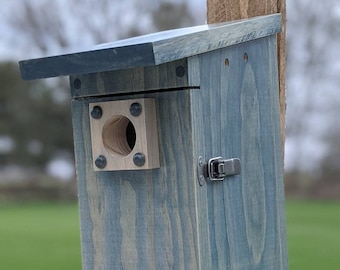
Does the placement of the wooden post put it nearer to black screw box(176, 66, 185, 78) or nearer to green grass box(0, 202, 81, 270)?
black screw box(176, 66, 185, 78)

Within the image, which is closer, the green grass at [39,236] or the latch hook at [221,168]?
the latch hook at [221,168]

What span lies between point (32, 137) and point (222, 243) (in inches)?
A: 765

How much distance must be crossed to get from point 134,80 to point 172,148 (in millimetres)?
201

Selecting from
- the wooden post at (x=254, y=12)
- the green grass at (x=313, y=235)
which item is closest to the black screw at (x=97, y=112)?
the wooden post at (x=254, y=12)

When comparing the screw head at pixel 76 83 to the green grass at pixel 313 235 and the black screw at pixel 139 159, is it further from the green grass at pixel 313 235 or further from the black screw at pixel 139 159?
the green grass at pixel 313 235

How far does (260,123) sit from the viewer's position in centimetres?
228

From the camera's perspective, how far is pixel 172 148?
2.01 metres

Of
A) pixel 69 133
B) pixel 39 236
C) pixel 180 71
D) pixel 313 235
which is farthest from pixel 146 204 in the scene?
pixel 69 133

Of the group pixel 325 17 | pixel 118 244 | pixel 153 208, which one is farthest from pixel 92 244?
pixel 325 17

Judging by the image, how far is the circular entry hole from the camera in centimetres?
209

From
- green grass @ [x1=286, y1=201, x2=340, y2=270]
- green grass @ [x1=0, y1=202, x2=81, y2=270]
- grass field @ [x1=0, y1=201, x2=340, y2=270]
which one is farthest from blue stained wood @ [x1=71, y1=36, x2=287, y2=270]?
Result: green grass @ [x1=0, y1=202, x2=81, y2=270]

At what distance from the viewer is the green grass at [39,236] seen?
1039 cm

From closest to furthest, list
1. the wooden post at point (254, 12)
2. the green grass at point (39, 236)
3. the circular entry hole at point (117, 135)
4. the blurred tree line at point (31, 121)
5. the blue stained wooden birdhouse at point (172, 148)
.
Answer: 1. the blue stained wooden birdhouse at point (172, 148)
2. the circular entry hole at point (117, 135)
3. the wooden post at point (254, 12)
4. the green grass at point (39, 236)
5. the blurred tree line at point (31, 121)

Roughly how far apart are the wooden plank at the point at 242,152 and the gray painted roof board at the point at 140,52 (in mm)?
45
